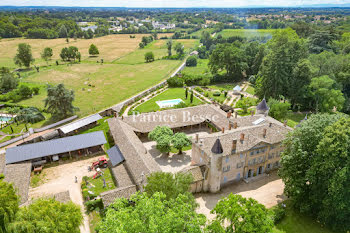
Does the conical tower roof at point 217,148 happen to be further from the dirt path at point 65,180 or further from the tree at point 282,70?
the tree at point 282,70

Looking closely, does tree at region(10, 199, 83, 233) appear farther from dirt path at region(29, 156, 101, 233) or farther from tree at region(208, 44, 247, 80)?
tree at region(208, 44, 247, 80)

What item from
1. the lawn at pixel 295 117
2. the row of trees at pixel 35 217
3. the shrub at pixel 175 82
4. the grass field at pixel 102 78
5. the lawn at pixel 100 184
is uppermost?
the row of trees at pixel 35 217

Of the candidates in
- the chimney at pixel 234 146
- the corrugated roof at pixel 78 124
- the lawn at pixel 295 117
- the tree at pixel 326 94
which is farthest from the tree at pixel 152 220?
the tree at pixel 326 94

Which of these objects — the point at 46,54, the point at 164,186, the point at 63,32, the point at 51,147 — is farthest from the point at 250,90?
the point at 63,32

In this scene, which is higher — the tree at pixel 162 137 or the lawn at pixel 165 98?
the tree at pixel 162 137

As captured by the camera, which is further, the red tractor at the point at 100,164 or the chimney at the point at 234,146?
the red tractor at the point at 100,164

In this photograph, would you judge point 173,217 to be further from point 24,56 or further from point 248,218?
point 24,56
